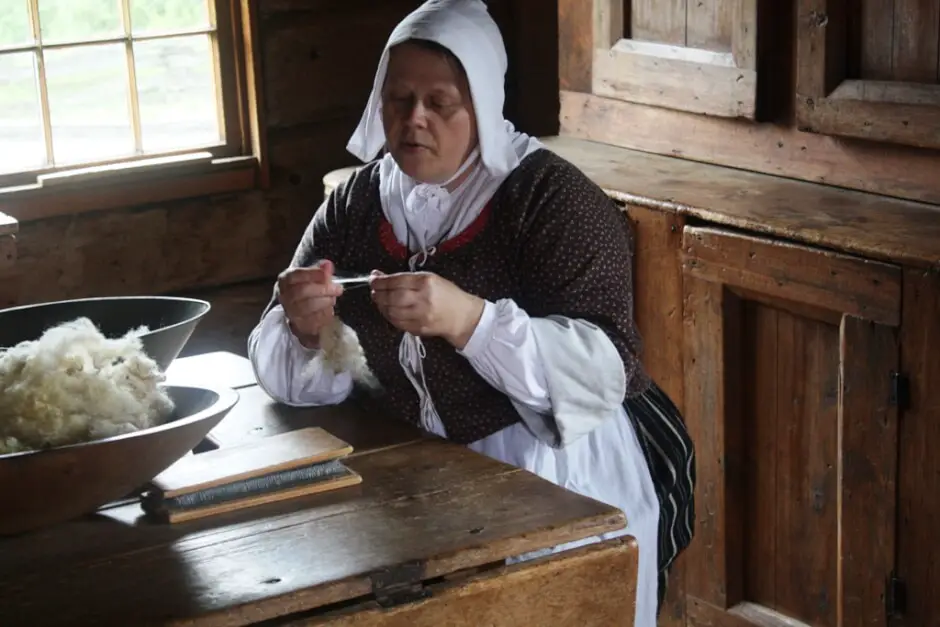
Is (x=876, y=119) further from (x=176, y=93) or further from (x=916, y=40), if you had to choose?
(x=176, y=93)

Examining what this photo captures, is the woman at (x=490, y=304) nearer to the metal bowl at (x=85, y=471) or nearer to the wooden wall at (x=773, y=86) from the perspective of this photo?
the metal bowl at (x=85, y=471)

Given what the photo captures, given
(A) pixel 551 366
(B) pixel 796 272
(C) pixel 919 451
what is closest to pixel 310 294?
(A) pixel 551 366

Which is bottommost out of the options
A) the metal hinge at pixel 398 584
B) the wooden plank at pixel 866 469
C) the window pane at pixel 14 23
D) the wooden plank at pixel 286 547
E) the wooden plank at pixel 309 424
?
the wooden plank at pixel 866 469

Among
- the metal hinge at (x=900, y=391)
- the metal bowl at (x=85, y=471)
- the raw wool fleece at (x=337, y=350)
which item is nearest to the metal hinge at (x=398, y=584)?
the metal bowl at (x=85, y=471)

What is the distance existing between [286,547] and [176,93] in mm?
2575

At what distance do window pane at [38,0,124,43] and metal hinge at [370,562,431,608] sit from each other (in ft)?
8.41

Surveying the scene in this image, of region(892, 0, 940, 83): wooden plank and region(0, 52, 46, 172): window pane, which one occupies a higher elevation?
region(892, 0, 940, 83): wooden plank

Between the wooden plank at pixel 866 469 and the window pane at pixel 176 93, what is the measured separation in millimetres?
2102

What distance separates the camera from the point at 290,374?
2.32 m

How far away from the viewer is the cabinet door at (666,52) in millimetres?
3180

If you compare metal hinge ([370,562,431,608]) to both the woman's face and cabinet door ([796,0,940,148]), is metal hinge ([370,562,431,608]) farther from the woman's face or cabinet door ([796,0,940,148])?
cabinet door ([796,0,940,148])

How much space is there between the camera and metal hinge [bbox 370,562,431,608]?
167 cm

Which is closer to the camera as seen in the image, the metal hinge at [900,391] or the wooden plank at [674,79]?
the metal hinge at [900,391]

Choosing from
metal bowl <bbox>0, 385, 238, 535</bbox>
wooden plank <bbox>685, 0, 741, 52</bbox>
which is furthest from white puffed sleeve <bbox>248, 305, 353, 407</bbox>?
wooden plank <bbox>685, 0, 741, 52</bbox>
